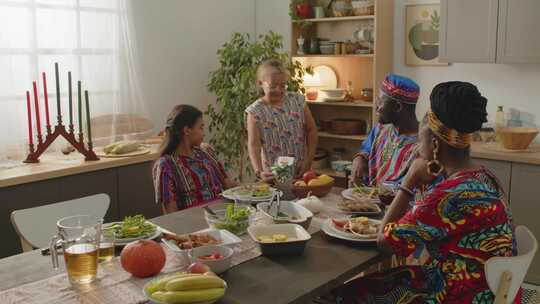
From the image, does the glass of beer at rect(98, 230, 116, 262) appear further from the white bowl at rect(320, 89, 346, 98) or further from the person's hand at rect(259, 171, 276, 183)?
the white bowl at rect(320, 89, 346, 98)

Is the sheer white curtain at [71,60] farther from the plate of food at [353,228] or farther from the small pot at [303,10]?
the plate of food at [353,228]

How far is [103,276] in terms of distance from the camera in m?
1.76

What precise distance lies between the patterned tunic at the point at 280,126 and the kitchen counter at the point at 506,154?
1.25 m

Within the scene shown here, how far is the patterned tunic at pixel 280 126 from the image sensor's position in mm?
→ 3521

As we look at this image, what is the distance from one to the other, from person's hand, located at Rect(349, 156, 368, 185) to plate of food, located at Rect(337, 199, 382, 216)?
50 centimetres

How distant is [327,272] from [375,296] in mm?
327

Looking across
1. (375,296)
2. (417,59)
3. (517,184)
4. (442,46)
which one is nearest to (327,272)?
(375,296)

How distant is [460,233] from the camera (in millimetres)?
1724

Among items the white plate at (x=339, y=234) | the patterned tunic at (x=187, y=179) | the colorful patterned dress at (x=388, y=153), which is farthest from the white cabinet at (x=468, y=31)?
the white plate at (x=339, y=234)

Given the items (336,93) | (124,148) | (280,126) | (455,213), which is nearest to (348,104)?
(336,93)

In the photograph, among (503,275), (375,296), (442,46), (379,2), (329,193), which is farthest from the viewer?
(379,2)

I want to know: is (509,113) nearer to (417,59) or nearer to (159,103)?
(417,59)

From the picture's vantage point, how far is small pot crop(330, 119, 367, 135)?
15.9ft

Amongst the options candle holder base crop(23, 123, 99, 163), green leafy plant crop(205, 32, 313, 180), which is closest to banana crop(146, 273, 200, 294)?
candle holder base crop(23, 123, 99, 163)
